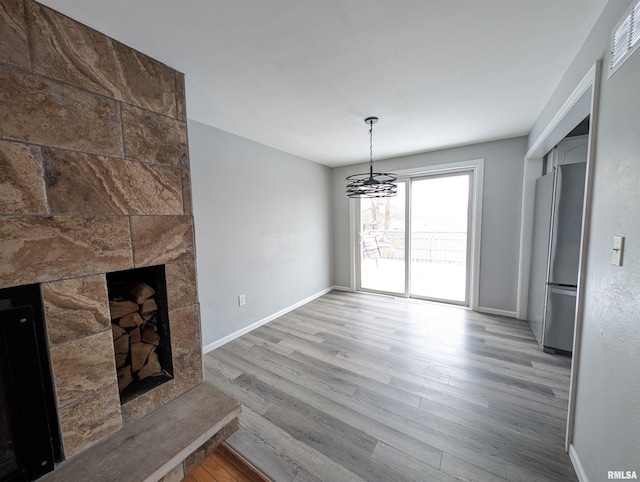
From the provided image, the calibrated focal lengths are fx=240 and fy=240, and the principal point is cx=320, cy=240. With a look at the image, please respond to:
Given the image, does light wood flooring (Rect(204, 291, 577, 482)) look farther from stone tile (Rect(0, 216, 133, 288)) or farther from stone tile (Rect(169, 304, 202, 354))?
stone tile (Rect(0, 216, 133, 288))

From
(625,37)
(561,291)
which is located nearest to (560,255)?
(561,291)

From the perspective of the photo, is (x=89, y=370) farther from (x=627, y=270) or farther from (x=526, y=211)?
(x=526, y=211)

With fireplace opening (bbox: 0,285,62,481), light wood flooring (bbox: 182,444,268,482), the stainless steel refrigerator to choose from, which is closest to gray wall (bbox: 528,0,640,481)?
the stainless steel refrigerator

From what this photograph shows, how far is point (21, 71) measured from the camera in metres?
1.06

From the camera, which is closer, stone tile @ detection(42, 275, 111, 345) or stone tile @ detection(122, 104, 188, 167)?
stone tile @ detection(42, 275, 111, 345)

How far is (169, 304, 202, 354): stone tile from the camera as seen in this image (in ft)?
5.32

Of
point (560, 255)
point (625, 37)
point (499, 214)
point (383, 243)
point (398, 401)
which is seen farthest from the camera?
point (383, 243)

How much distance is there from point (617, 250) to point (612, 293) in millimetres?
195

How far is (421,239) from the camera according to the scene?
4.71 metres

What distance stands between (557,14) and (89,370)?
9.89 feet

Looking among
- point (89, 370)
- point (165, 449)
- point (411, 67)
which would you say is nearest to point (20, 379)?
point (89, 370)

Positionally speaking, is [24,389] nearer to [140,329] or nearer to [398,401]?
[140,329]

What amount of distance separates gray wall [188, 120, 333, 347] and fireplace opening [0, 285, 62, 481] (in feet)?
4.46

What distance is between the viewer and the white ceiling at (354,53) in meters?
1.18
